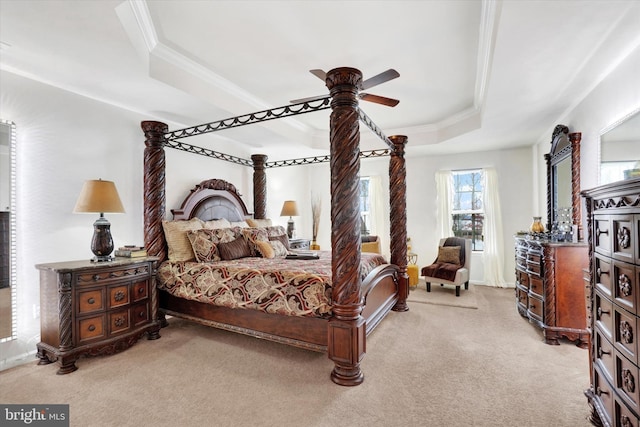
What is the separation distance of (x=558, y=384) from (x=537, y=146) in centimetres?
433

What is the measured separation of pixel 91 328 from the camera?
2.65 m

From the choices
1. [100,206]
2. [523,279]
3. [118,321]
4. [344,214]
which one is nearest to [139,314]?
[118,321]

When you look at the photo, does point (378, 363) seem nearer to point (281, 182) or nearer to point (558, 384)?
point (558, 384)

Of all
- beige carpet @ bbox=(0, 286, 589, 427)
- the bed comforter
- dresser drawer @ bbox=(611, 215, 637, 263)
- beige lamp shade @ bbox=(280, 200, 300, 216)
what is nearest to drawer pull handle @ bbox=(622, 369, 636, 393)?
dresser drawer @ bbox=(611, 215, 637, 263)

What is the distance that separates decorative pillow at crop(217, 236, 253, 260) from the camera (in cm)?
354

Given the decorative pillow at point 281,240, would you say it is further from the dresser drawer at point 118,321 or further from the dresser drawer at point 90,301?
the dresser drawer at point 90,301

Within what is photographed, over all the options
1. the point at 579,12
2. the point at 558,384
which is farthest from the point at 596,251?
the point at 579,12

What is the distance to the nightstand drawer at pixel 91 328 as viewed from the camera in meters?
2.59

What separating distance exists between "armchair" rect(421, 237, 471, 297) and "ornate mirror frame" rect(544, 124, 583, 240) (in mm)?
1344

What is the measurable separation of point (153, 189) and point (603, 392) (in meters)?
4.17

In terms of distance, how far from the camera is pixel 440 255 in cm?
538

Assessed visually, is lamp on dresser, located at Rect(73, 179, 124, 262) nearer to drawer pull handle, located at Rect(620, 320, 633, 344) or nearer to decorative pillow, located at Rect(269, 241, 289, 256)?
decorative pillow, located at Rect(269, 241, 289, 256)

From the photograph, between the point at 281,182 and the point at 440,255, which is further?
the point at 281,182

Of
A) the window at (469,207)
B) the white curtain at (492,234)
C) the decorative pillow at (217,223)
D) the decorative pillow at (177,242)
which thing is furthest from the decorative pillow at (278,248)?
the white curtain at (492,234)
